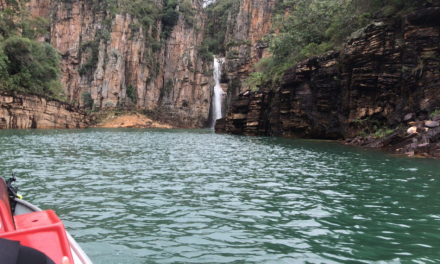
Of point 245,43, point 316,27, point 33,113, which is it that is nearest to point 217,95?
point 245,43

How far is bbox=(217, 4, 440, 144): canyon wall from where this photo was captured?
2378cm

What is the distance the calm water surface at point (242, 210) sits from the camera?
538cm

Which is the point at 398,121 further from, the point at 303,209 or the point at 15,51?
the point at 15,51

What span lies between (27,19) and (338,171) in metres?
53.5

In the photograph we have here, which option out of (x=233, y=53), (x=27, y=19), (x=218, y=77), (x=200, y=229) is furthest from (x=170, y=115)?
(x=200, y=229)

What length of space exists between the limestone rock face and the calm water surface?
31890 mm

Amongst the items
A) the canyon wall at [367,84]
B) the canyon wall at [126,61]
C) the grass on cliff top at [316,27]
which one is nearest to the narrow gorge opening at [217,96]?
the canyon wall at [126,61]

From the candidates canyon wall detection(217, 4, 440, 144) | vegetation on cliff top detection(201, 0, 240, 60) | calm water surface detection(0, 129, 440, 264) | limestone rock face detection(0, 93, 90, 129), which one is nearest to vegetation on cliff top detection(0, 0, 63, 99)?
limestone rock face detection(0, 93, 90, 129)

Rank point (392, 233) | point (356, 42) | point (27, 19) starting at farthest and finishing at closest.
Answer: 1. point (27, 19)
2. point (356, 42)
3. point (392, 233)

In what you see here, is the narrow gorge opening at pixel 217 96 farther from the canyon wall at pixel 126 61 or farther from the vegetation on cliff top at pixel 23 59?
the vegetation on cliff top at pixel 23 59

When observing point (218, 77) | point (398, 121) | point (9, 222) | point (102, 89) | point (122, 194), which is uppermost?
point (218, 77)

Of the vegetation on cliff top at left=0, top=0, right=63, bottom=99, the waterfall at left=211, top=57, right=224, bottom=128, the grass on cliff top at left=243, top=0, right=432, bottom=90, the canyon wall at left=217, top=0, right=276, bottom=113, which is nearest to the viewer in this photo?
the grass on cliff top at left=243, top=0, right=432, bottom=90

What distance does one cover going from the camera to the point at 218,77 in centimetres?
8944

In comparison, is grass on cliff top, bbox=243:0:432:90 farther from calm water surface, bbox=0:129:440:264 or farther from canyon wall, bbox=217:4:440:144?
calm water surface, bbox=0:129:440:264
